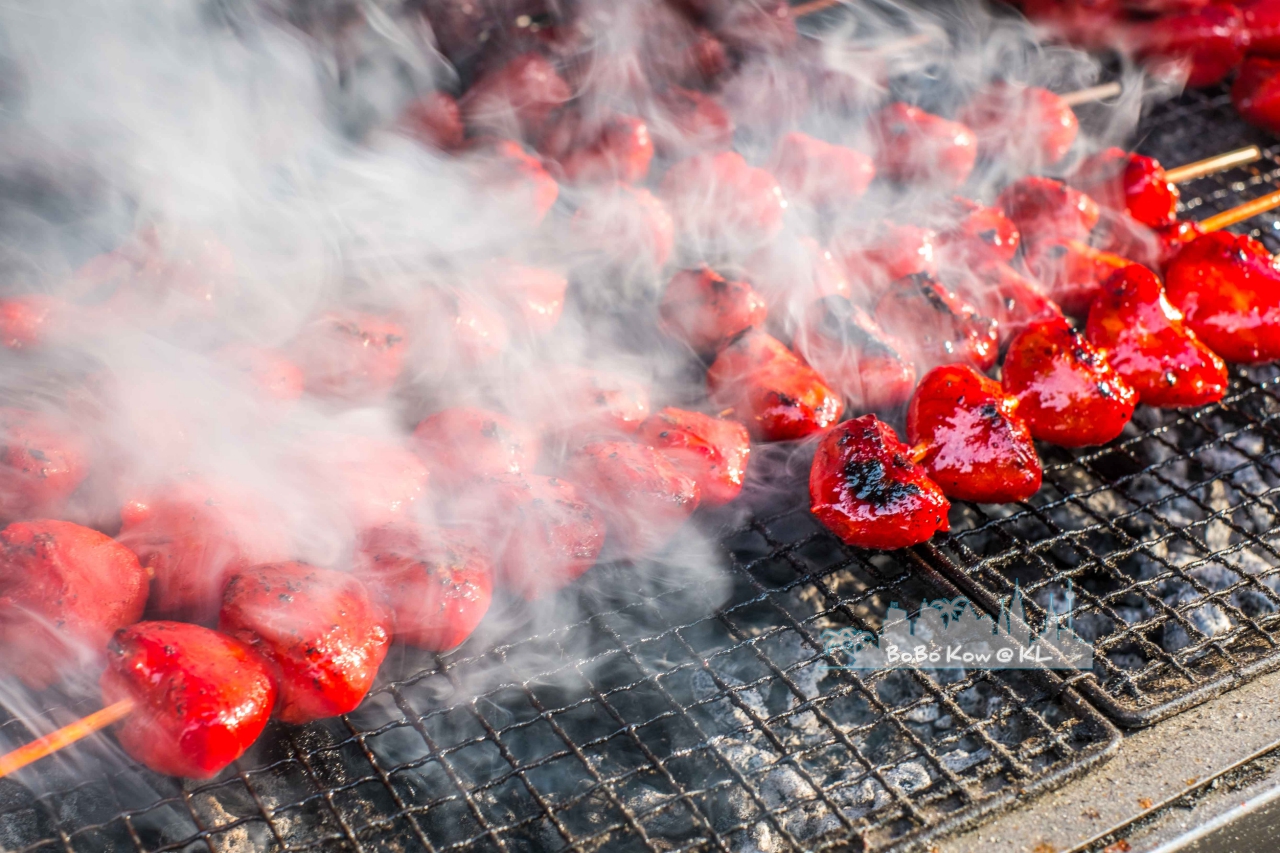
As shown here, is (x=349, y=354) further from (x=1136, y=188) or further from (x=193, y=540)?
(x=1136, y=188)

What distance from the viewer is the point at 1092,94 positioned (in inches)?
200

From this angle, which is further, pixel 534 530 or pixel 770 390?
pixel 770 390

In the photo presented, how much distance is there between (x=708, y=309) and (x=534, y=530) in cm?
124

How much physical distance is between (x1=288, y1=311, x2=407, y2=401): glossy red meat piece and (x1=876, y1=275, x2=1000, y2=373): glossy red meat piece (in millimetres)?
1838

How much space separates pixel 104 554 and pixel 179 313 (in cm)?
95

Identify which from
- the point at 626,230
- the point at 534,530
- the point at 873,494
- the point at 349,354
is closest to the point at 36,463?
the point at 349,354

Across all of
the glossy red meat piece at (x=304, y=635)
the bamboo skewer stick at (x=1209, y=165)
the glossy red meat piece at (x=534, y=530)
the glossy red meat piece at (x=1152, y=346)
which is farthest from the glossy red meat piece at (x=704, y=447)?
the bamboo skewer stick at (x=1209, y=165)

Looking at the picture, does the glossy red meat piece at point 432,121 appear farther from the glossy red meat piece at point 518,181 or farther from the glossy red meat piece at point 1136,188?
the glossy red meat piece at point 1136,188

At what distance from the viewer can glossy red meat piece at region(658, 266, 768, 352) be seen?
358cm

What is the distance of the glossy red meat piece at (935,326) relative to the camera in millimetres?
3590

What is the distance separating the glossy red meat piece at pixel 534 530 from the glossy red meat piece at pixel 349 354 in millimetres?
560

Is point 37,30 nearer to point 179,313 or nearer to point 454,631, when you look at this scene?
point 179,313

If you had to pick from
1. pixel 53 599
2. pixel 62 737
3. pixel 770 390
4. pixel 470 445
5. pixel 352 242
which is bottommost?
pixel 62 737

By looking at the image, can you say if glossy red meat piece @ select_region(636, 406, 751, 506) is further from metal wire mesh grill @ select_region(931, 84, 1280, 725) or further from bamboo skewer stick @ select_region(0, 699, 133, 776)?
bamboo skewer stick @ select_region(0, 699, 133, 776)
